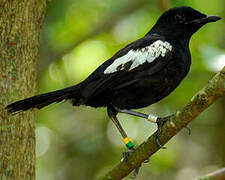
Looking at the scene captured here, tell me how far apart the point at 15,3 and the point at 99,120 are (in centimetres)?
324

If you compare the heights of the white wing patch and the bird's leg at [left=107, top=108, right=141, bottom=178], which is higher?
the white wing patch

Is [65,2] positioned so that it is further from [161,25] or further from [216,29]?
[216,29]

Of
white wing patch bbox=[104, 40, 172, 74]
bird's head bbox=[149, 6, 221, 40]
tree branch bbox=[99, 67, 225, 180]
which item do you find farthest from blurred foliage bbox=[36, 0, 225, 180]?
tree branch bbox=[99, 67, 225, 180]

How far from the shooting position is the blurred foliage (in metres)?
5.62

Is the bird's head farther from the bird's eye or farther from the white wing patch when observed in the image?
the white wing patch

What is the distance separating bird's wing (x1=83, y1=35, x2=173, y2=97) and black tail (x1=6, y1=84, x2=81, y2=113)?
0.63ft

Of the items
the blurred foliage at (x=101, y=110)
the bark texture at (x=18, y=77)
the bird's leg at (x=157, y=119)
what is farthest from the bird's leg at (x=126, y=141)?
the blurred foliage at (x=101, y=110)

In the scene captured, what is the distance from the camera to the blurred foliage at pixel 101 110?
5617 mm

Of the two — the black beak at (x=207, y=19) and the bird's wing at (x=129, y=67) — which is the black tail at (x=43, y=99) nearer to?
the bird's wing at (x=129, y=67)

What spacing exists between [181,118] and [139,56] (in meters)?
1.10

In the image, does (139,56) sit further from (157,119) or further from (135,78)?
(157,119)

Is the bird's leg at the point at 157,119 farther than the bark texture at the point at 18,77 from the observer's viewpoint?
No

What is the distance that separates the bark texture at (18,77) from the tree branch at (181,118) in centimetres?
66

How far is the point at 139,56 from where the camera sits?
3637 mm
